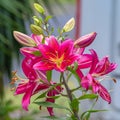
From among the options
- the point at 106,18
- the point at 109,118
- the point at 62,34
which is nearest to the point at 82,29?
the point at 106,18

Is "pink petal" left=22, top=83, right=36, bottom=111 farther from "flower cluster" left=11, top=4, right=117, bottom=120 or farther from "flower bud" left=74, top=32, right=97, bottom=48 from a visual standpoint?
"flower bud" left=74, top=32, right=97, bottom=48

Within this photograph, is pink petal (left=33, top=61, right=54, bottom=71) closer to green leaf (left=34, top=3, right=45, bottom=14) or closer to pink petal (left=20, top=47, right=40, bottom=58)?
pink petal (left=20, top=47, right=40, bottom=58)

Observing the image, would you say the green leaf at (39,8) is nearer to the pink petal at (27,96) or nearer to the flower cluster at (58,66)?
the flower cluster at (58,66)

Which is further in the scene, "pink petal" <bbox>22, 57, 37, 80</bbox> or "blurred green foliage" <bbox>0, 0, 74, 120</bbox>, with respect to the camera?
"blurred green foliage" <bbox>0, 0, 74, 120</bbox>

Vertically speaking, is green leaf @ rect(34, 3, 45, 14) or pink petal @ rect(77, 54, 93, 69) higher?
green leaf @ rect(34, 3, 45, 14)

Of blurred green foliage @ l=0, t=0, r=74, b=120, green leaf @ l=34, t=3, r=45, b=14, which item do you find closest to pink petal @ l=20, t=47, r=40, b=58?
green leaf @ l=34, t=3, r=45, b=14

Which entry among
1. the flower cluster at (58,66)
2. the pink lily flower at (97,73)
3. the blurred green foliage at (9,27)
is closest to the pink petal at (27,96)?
the flower cluster at (58,66)

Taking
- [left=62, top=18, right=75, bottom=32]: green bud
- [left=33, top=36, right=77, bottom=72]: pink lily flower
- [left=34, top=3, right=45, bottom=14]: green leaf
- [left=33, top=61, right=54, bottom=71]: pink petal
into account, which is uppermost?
[left=34, top=3, right=45, bottom=14]: green leaf

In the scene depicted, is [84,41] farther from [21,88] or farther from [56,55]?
[21,88]
